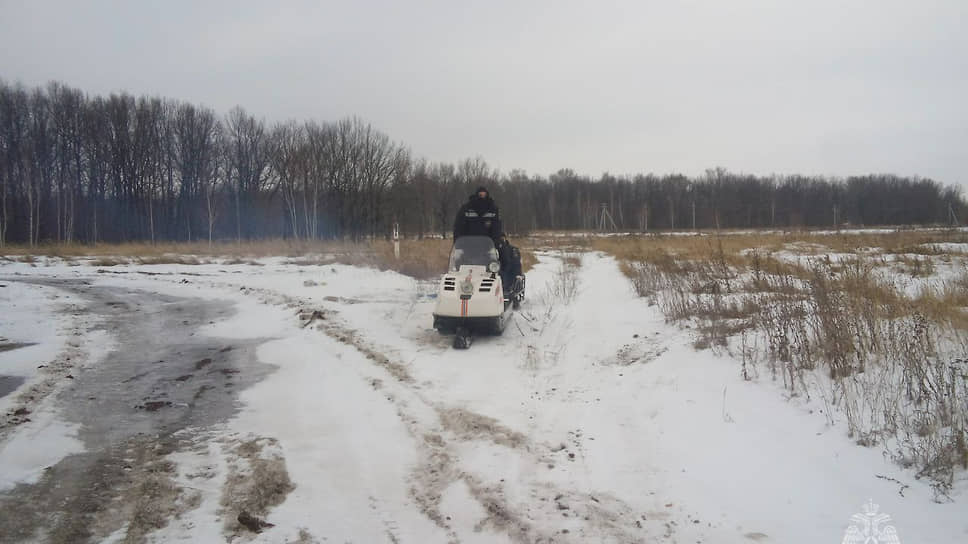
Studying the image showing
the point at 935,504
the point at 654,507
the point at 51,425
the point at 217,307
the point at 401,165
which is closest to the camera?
the point at 935,504

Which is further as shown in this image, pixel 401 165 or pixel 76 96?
pixel 401 165

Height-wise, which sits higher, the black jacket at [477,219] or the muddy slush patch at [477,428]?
the black jacket at [477,219]

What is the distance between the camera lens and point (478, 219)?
30.7 feet

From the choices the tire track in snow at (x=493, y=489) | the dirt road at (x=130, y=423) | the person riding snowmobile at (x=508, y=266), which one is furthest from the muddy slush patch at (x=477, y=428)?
the person riding snowmobile at (x=508, y=266)

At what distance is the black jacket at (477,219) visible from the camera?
933 centimetres

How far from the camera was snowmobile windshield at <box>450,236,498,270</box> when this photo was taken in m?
8.72

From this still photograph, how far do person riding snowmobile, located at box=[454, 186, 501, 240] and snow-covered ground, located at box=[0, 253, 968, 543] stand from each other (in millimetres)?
2004

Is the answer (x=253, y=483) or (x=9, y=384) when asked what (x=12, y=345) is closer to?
(x=9, y=384)

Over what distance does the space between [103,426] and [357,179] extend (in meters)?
48.1

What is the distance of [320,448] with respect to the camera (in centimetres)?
445

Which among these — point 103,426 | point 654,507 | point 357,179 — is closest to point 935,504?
point 654,507

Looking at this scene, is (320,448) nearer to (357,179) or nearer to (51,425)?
(51,425)

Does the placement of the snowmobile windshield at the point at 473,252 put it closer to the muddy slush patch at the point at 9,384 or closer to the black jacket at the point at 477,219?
the black jacket at the point at 477,219

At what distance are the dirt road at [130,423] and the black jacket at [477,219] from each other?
393cm
